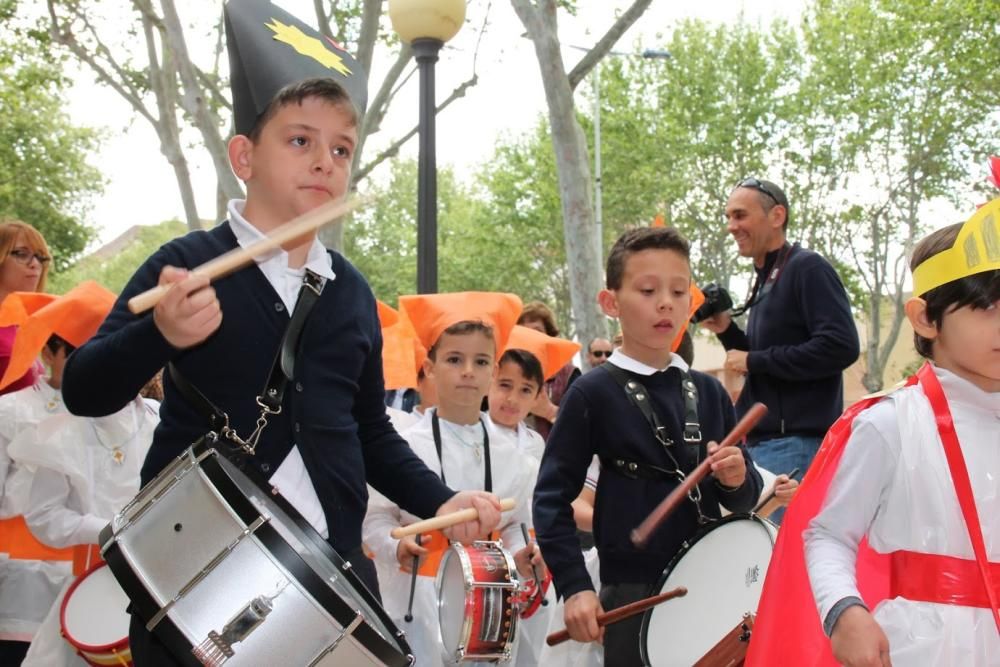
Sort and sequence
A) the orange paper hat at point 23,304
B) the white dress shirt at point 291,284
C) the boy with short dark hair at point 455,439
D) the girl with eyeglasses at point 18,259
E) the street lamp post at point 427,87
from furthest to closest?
the street lamp post at point 427,87 < the girl with eyeglasses at point 18,259 < the boy with short dark hair at point 455,439 < the orange paper hat at point 23,304 < the white dress shirt at point 291,284

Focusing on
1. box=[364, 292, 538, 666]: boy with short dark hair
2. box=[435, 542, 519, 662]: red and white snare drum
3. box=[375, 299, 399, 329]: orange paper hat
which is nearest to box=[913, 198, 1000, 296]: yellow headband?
box=[435, 542, 519, 662]: red and white snare drum

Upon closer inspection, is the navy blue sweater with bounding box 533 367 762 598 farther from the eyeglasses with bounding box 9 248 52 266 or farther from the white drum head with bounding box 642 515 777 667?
the eyeglasses with bounding box 9 248 52 266

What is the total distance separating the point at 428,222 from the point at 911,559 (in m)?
5.61

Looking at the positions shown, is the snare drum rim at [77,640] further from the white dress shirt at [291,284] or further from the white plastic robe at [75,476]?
the white dress shirt at [291,284]

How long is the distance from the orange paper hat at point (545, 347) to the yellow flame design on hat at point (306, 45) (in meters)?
3.51

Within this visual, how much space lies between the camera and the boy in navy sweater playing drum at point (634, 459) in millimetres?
3803

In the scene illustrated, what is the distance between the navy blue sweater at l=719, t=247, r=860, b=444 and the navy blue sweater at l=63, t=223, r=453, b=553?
2.99 m

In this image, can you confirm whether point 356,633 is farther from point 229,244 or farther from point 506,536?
point 506,536

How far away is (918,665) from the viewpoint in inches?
101

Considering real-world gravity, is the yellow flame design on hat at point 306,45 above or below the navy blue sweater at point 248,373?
above

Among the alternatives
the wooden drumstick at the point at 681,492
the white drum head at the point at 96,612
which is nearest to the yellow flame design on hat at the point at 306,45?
the wooden drumstick at the point at 681,492

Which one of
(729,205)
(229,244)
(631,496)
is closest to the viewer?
(229,244)

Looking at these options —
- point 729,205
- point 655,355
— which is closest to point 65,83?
point 729,205

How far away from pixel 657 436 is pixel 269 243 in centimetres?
179
